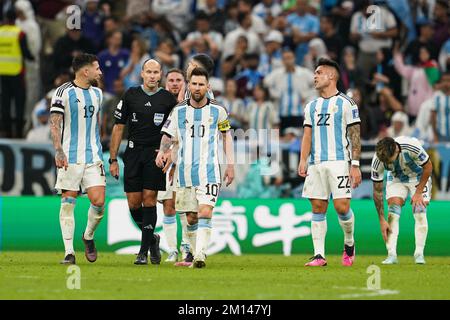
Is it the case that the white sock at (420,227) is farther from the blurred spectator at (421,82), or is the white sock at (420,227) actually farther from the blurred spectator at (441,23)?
the blurred spectator at (441,23)

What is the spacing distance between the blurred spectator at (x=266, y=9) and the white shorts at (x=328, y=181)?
34.7ft

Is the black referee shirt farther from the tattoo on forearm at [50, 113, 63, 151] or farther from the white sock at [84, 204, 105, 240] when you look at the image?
the white sock at [84, 204, 105, 240]

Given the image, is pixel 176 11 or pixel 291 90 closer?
pixel 291 90

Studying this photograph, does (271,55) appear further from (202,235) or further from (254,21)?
(202,235)

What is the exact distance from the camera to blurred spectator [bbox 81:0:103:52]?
24.3 m

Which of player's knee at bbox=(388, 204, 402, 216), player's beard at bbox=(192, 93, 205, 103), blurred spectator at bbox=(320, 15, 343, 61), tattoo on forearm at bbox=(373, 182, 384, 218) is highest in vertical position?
blurred spectator at bbox=(320, 15, 343, 61)

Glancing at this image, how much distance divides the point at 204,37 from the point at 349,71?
2.93 m

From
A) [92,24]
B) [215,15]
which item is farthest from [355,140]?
[92,24]

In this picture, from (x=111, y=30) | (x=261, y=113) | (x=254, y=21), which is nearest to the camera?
(x=261, y=113)

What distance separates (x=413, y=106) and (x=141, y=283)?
1219 cm

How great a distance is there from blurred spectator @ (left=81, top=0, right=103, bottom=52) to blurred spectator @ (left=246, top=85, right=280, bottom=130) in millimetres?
3791

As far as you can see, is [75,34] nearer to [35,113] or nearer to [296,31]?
[35,113]

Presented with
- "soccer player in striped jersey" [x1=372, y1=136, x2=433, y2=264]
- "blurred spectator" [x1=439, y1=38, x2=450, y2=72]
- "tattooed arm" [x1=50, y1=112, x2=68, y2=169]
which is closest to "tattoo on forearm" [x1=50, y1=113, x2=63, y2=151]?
"tattooed arm" [x1=50, y1=112, x2=68, y2=169]

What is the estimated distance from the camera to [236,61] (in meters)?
23.8
